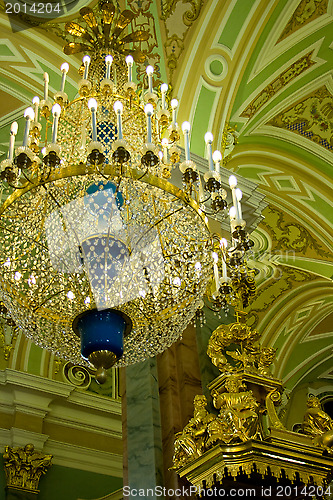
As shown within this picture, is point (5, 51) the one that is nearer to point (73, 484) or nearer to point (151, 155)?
point (151, 155)

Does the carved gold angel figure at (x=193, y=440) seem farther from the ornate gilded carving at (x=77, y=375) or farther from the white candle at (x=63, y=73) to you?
the ornate gilded carving at (x=77, y=375)

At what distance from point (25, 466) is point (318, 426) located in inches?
199

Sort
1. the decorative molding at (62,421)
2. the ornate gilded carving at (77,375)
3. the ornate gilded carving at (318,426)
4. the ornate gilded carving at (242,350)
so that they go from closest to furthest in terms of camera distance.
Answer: the ornate gilded carving at (318,426)
the ornate gilded carving at (242,350)
the decorative molding at (62,421)
the ornate gilded carving at (77,375)

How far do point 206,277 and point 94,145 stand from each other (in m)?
0.98

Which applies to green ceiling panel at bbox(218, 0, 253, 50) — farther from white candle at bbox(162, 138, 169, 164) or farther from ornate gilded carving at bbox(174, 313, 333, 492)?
ornate gilded carving at bbox(174, 313, 333, 492)

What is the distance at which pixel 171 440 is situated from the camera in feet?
11.7

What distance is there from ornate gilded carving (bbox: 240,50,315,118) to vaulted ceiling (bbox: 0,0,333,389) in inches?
0.4

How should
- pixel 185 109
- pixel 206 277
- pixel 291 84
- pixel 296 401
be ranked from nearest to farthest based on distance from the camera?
pixel 206 277, pixel 185 109, pixel 291 84, pixel 296 401

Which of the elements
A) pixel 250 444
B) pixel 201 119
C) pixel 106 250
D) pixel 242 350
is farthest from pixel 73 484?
pixel 106 250

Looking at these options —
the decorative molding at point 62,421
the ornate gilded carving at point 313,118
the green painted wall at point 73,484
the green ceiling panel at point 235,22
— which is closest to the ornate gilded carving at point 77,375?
the decorative molding at point 62,421

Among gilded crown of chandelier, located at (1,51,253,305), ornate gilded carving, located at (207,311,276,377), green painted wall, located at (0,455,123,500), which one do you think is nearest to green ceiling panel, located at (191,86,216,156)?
gilded crown of chandelier, located at (1,51,253,305)

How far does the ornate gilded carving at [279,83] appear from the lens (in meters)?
5.69

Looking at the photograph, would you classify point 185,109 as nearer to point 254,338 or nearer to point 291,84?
point 291,84

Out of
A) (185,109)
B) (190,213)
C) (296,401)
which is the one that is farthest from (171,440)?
(296,401)
